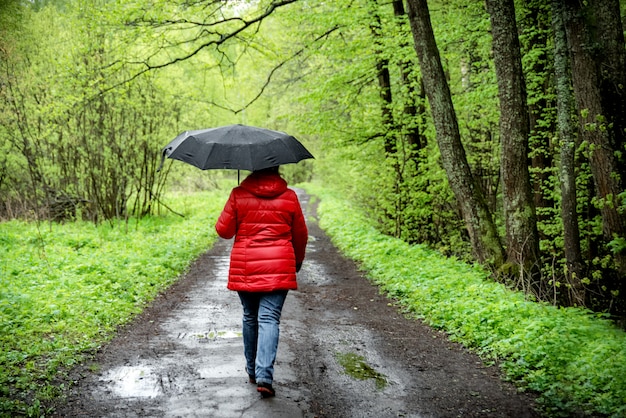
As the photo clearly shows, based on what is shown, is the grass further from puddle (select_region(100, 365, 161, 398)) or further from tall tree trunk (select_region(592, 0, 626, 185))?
tall tree trunk (select_region(592, 0, 626, 185))

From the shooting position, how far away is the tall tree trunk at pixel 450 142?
8.96 meters

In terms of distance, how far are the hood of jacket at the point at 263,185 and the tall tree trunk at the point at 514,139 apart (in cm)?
532

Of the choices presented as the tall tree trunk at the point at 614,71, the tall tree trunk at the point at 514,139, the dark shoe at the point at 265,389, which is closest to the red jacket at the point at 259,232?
the dark shoe at the point at 265,389

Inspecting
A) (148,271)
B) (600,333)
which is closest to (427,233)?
(148,271)

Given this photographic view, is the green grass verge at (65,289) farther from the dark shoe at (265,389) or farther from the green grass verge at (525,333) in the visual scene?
the green grass verge at (525,333)

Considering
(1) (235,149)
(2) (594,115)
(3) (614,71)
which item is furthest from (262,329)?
(3) (614,71)

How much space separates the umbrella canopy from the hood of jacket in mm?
143

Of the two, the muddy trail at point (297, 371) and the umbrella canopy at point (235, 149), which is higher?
the umbrella canopy at point (235, 149)

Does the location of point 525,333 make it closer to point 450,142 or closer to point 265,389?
point 265,389

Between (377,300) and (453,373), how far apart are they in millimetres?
3379

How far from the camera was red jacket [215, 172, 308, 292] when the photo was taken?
431cm

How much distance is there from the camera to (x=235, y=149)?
4.31 metres

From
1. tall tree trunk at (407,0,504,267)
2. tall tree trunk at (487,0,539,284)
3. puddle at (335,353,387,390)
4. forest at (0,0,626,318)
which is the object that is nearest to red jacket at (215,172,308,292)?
puddle at (335,353,387,390)

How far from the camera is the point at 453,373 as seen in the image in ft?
16.9
